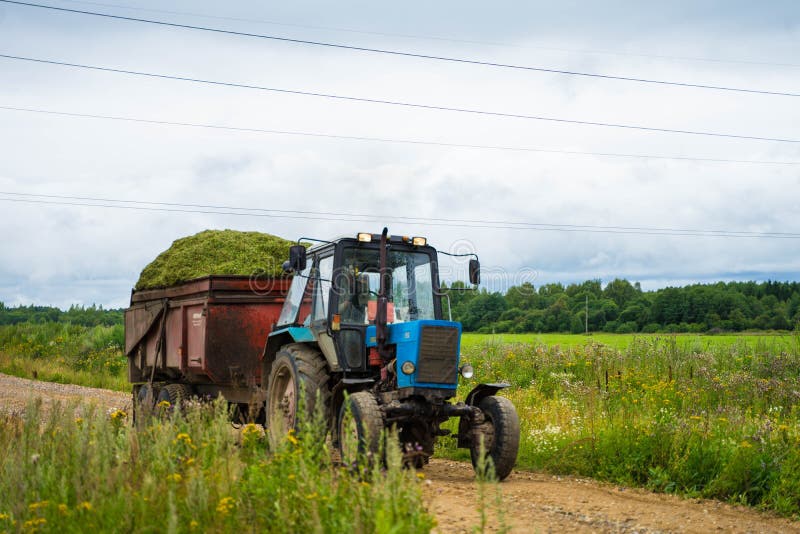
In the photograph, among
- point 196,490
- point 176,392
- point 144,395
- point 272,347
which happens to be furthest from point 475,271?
point 144,395

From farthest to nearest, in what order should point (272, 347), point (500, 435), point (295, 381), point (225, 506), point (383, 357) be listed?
point (272, 347) → point (295, 381) → point (383, 357) → point (500, 435) → point (225, 506)

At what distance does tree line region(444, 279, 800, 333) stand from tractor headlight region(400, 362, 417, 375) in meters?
30.4

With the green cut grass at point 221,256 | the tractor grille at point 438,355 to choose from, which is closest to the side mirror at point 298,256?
the tractor grille at point 438,355

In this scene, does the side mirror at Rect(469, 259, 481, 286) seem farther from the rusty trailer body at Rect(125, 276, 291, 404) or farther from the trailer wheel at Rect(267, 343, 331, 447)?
the rusty trailer body at Rect(125, 276, 291, 404)

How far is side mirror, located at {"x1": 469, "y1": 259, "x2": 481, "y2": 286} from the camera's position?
8.74 metres

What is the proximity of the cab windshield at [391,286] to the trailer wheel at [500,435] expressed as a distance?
1386mm

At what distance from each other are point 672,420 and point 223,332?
589 centimetres

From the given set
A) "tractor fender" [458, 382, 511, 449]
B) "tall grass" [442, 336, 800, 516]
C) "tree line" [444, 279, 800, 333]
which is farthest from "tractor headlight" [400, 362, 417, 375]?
"tree line" [444, 279, 800, 333]

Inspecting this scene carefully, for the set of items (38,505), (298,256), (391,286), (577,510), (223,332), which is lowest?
(577,510)

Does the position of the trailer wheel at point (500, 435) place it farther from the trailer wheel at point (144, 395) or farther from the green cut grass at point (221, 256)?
the trailer wheel at point (144, 395)

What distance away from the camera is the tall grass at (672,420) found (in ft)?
25.0

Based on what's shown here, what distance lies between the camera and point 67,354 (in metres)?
26.9

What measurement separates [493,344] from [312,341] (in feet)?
42.0

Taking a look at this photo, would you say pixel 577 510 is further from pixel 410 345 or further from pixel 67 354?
pixel 67 354
